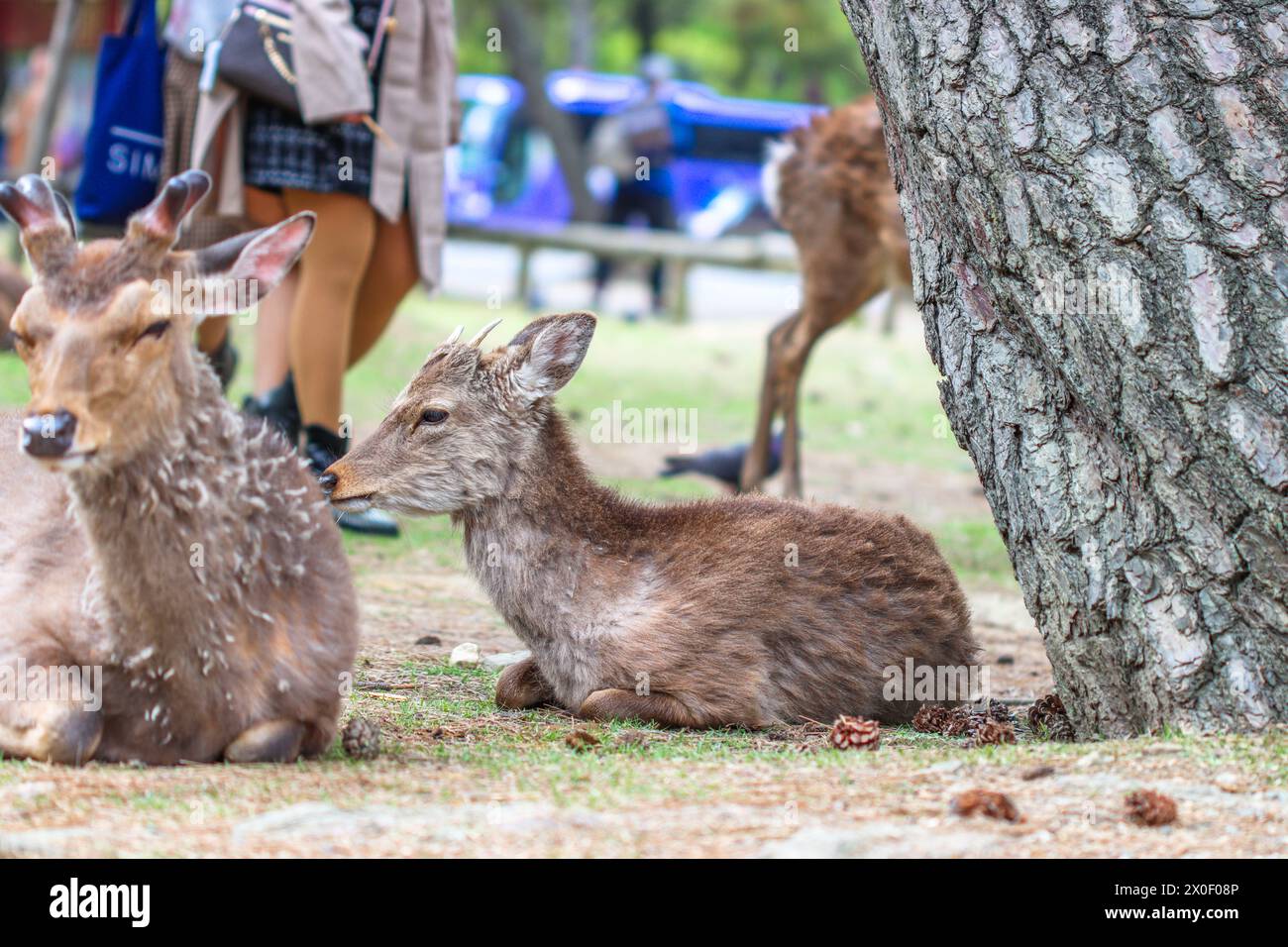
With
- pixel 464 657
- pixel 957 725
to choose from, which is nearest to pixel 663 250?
pixel 464 657

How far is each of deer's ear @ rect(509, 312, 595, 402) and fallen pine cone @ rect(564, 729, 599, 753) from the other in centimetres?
120

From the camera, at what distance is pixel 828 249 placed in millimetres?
9664

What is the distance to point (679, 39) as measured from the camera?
42.8m

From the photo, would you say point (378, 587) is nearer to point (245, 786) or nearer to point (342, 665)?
point (342, 665)

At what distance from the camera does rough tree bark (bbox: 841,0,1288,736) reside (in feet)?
13.8

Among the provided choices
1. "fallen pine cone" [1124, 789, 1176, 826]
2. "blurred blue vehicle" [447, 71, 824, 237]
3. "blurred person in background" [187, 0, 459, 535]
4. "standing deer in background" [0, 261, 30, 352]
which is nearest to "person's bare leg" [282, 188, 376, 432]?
"blurred person in background" [187, 0, 459, 535]

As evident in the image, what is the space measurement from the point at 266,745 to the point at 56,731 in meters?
0.46

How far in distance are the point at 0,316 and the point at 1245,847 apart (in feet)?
32.3

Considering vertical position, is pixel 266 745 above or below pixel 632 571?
below

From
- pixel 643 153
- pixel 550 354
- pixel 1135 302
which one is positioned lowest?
pixel 550 354

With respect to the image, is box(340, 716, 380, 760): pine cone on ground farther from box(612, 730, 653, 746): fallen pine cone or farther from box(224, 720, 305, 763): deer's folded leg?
box(612, 730, 653, 746): fallen pine cone

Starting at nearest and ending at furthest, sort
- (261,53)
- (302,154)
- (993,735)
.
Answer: (993,735) → (261,53) → (302,154)

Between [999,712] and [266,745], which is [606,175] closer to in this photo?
[999,712]

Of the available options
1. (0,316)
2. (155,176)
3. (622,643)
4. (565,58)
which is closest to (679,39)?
(565,58)
